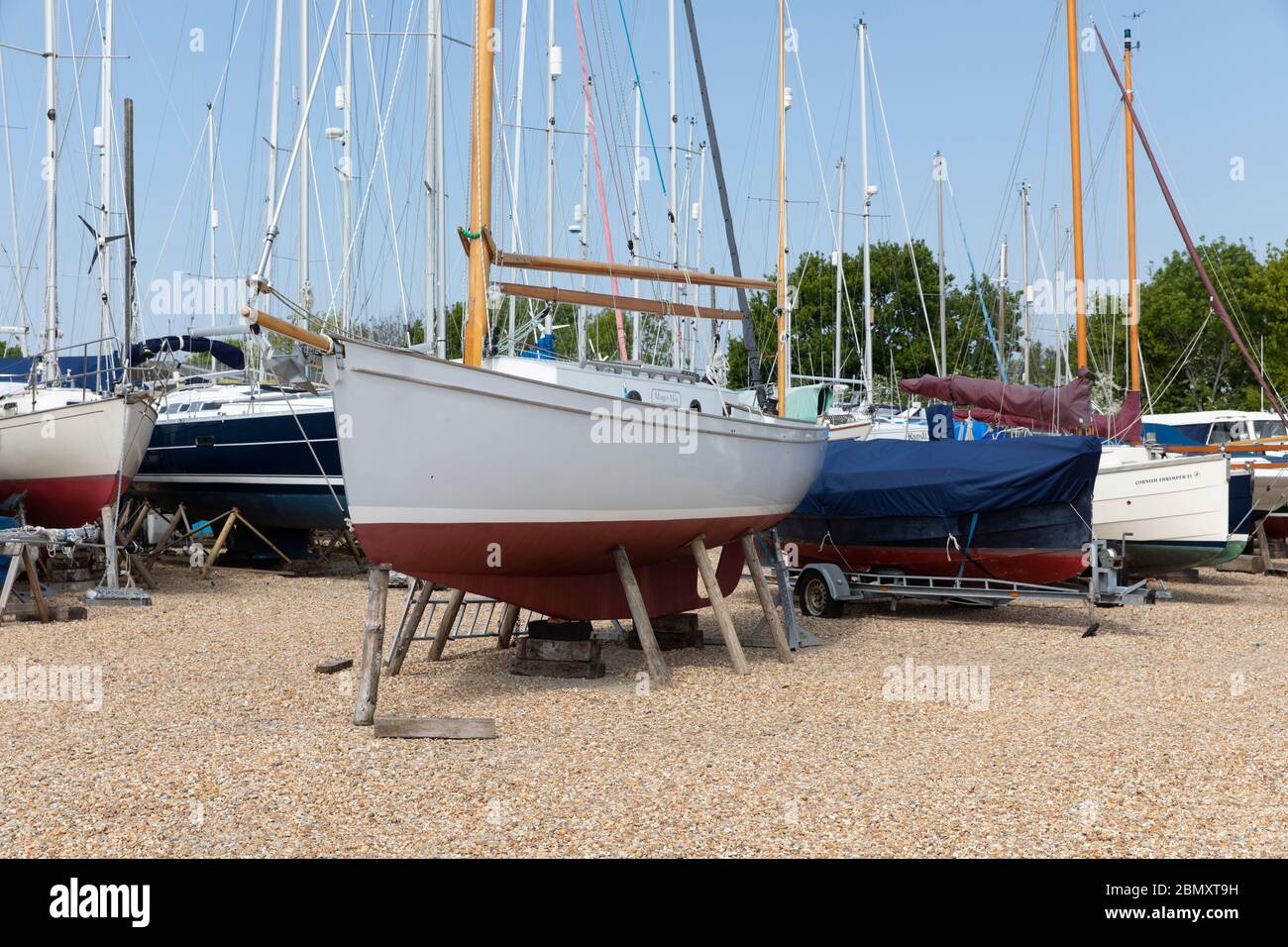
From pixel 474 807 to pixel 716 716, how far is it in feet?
9.05

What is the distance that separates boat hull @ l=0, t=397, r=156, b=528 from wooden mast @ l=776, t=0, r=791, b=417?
8.94 meters

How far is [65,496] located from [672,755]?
12836 millimetres

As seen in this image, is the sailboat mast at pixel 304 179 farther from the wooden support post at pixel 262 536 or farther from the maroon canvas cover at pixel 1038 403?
the maroon canvas cover at pixel 1038 403

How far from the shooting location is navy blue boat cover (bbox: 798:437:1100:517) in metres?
13.5

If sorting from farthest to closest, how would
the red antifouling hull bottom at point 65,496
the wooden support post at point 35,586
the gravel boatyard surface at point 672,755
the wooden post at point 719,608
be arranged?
the red antifouling hull bottom at point 65,496, the wooden support post at point 35,586, the wooden post at point 719,608, the gravel boatyard surface at point 672,755

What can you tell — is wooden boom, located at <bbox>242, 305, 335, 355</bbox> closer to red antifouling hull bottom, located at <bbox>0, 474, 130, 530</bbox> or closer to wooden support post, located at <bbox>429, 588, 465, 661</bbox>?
wooden support post, located at <bbox>429, 588, 465, 661</bbox>

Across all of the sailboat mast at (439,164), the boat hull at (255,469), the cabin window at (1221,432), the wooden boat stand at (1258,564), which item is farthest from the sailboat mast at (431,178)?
the cabin window at (1221,432)

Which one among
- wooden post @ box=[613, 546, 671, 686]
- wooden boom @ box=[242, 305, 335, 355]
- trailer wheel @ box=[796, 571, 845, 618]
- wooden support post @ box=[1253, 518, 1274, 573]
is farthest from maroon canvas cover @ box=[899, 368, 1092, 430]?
wooden boom @ box=[242, 305, 335, 355]

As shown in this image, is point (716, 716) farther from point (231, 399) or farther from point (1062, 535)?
point (231, 399)

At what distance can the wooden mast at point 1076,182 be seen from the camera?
17.8 metres

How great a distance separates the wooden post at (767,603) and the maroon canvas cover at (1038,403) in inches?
301

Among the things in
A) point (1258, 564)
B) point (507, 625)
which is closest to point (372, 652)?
point (507, 625)

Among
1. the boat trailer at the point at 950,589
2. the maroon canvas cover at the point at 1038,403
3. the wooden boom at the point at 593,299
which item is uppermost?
the wooden boom at the point at 593,299
